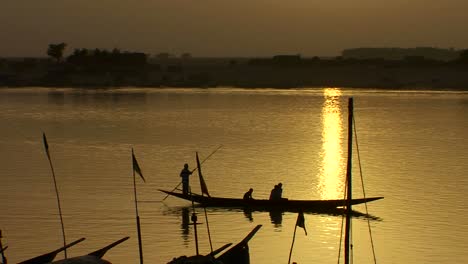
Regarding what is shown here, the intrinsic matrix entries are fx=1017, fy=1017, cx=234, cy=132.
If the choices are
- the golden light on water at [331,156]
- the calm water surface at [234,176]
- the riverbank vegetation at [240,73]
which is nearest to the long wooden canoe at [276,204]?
the calm water surface at [234,176]

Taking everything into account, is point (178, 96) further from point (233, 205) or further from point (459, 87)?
point (233, 205)

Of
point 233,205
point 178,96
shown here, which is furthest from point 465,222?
point 178,96

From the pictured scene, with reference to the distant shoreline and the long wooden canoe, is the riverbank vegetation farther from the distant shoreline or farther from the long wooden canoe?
the long wooden canoe

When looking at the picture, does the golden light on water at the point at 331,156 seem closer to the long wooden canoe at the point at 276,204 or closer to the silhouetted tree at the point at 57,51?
the long wooden canoe at the point at 276,204

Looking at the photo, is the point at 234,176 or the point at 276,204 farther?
the point at 234,176

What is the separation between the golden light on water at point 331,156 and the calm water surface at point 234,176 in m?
0.07

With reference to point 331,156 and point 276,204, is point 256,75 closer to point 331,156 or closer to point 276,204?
point 331,156

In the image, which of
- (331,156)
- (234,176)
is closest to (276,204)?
(234,176)

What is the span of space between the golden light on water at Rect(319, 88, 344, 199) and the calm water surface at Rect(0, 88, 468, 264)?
2.6 inches

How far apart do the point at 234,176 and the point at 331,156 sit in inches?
324

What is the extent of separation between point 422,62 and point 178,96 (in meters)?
38.6

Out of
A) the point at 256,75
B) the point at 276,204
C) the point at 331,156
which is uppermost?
the point at 256,75

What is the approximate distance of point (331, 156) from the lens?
40719 millimetres

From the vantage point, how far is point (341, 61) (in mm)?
124000
